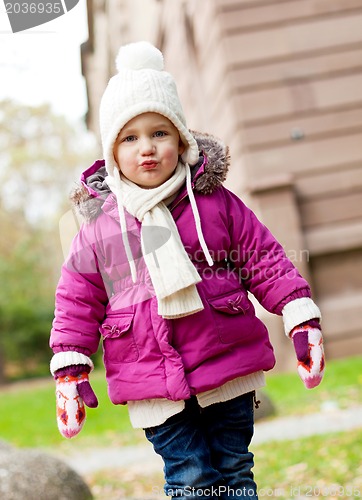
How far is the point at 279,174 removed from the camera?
10484 mm

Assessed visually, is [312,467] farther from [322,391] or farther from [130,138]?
[130,138]

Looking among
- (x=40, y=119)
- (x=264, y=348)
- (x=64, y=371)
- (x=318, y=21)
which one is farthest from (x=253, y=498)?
(x=40, y=119)

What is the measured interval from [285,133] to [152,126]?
25.5 ft

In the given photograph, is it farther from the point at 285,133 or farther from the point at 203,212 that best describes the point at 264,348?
the point at 285,133

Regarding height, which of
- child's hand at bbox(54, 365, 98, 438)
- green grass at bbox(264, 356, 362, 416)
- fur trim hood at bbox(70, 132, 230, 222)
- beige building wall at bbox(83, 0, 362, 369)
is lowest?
child's hand at bbox(54, 365, 98, 438)

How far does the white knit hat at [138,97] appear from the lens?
3006 mm

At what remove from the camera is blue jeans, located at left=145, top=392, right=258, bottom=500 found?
295 centimetres

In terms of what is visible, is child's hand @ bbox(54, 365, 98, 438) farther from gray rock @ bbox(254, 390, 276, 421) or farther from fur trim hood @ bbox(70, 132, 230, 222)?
gray rock @ bbox(254, 390, 276, 421)

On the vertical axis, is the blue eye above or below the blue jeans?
above

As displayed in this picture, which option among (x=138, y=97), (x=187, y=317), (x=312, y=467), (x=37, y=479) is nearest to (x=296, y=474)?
(x=312, y=467)

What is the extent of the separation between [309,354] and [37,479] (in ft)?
9.03

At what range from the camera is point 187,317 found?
2.98m

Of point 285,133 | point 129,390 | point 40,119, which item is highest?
point 40,119

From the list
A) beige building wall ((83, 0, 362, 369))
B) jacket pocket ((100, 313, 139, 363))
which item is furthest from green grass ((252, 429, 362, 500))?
beige building wall ((83, 0, 362, 369))
